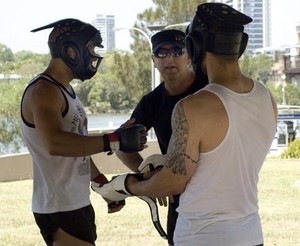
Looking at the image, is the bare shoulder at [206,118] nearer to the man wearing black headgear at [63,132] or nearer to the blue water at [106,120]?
the man wearing black headgear at [63,132]

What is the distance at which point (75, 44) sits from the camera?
11.8 feet

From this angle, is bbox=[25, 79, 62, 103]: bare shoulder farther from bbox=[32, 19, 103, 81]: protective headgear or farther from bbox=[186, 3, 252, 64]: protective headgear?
bbox=[186, 3, 252, 64]: protective headgear

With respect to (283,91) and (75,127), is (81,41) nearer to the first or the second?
(75,127)

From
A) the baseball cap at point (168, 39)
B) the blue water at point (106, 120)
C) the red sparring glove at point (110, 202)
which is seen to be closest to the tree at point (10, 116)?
the blue water at point (106, 120)

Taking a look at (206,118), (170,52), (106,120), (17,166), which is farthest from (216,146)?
(106,120)

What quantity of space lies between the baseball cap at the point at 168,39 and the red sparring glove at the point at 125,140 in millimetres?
1021

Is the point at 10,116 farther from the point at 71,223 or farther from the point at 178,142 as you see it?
the point at 178,142

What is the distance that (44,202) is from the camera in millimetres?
3645

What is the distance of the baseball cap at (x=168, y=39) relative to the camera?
14.0 ft

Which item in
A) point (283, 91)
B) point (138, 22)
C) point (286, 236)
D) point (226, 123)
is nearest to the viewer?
point (226, 123)

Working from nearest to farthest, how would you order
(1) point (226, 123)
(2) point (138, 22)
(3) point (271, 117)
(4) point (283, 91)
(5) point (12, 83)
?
(1) point (226, 123)
(3) point (271, 117)
(5) point (12, 83)
(2) point (138, 22)
(4) point (283, 91)

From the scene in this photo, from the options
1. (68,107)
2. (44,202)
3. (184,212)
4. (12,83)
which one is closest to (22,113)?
(68,107)

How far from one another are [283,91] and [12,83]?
17.5 m

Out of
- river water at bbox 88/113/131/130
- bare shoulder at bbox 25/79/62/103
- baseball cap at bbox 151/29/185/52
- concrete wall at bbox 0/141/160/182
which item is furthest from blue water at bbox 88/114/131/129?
bare shoulder at bbox 25/79/62/103
